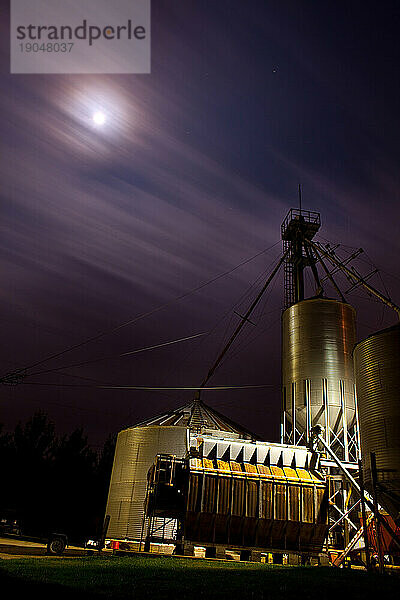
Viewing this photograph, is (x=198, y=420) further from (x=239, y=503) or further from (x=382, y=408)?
(x=382, y=408)

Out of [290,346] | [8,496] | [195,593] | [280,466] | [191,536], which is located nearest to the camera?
[195,593]

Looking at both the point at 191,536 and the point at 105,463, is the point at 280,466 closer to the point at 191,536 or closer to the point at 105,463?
the point at 191,536

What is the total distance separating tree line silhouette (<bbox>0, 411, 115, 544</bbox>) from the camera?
64125 millimetres

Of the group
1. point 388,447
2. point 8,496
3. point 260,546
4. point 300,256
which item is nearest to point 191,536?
point 260,546

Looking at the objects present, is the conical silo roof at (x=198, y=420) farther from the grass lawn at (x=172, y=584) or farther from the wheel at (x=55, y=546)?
the grass lawn at (x=172, y=584)

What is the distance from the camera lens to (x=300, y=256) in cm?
4716

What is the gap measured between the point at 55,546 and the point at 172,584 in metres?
15.4

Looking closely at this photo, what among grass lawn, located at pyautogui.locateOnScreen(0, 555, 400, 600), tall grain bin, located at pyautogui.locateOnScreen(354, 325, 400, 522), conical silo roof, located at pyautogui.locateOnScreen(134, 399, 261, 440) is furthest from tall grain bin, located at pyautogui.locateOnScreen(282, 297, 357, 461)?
grass lawn, located at pyautogui.locateOnScreen(0, 555, 400, 600)

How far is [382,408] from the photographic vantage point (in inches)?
1001

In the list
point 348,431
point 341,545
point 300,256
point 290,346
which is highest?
point 300,256

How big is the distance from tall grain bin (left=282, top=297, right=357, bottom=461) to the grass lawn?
20225mm

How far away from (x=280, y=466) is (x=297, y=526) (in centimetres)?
385

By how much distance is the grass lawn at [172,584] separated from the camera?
1141 cm

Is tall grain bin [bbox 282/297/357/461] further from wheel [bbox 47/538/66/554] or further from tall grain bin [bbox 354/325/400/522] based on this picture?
wheel [bbox 47/538/66/554]
